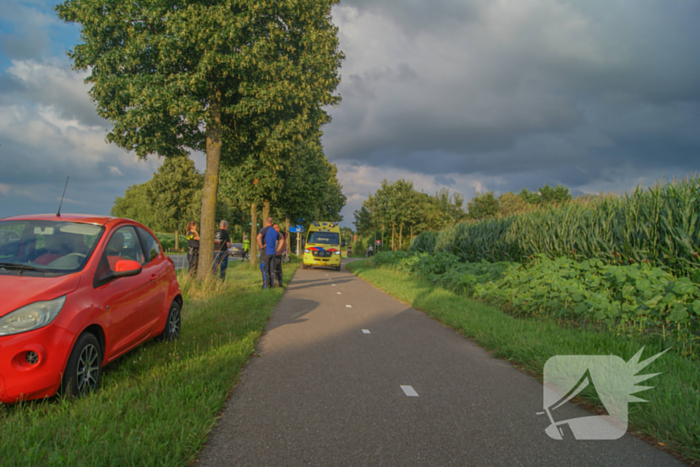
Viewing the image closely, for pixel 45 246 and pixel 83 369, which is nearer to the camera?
pixel 83 369

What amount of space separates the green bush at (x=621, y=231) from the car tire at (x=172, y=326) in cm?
687

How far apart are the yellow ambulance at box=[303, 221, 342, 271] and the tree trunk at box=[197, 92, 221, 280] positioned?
38.6ft

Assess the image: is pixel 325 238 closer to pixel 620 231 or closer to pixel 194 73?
pixel 194 73

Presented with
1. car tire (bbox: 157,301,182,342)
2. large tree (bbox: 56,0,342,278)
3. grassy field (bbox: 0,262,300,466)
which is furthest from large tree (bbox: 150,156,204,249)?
grassy field (bbox: 0,262,300,466)

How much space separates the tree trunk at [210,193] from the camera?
456 inches

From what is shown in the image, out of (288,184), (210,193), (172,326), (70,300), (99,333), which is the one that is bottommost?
(172,326)

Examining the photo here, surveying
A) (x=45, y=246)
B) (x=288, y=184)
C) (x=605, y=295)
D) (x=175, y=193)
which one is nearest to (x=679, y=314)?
(x=605, y=295)

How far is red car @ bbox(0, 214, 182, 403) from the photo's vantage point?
308 cm

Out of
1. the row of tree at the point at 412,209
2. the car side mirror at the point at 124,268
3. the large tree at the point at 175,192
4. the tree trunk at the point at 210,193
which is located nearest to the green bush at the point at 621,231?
the car side mirror at the point at 124,268

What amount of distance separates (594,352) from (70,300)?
17.9 ft

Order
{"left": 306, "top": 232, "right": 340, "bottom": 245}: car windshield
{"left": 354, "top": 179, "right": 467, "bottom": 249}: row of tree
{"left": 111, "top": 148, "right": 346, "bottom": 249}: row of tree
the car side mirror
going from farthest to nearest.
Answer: {"left": 354, "top": 179, "right": 467, "bottom": 249}: row of tree
{"left": 111, "top": 148, "right": 346, "bottom": 249}: row of tree
{"left": 306, "top": 232, "right": 340, "bottom": 245}: car windshield
the car side mirror

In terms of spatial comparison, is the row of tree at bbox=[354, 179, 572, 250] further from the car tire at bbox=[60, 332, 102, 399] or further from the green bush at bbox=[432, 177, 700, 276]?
the car tire at bbox=[60, 332, 102, 399]

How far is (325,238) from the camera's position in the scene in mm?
24625

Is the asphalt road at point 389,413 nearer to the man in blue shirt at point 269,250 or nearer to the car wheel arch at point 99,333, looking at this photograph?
the car wheel arch at point 99,333
